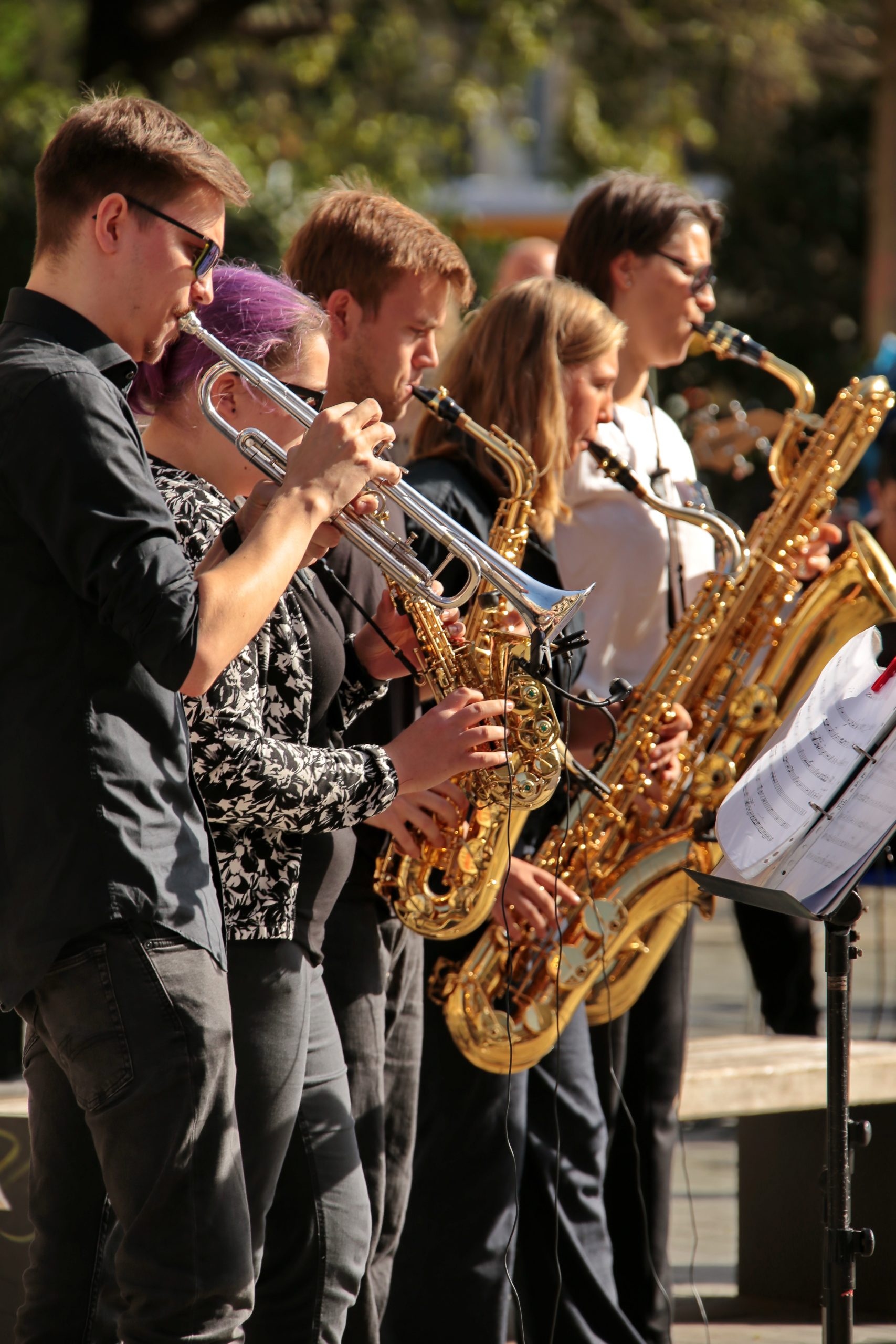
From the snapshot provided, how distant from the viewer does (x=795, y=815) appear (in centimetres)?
235

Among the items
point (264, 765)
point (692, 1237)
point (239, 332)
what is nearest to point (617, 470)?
point (239, 332)

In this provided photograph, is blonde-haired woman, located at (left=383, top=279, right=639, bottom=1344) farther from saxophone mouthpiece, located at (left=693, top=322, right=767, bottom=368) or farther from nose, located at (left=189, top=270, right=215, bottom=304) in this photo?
nose, located at (left=189, top=270, right=215, bottom=304)

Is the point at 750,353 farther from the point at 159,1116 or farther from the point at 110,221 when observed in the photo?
the point at 159,1116

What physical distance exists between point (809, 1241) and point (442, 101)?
504 inches

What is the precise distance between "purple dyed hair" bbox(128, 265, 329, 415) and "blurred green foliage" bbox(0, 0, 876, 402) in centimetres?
735

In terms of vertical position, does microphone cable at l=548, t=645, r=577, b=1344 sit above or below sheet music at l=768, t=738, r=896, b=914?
below

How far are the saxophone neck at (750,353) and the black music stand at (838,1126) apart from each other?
1.90m

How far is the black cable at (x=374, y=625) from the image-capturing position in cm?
283

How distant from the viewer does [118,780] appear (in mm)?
2016

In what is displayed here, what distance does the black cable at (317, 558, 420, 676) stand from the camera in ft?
9.29

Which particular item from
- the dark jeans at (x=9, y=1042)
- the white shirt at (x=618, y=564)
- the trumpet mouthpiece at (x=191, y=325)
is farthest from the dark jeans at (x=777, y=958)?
the trumpet mouthpiece at (x=191, y=325)

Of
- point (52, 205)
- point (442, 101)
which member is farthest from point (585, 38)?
point (52, 205)

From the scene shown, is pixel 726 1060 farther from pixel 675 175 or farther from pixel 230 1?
pixel 675 175

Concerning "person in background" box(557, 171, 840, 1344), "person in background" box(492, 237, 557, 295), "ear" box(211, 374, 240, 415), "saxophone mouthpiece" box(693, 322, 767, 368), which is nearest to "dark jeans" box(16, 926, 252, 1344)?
"ear" box(211, 374, 240, 415)
